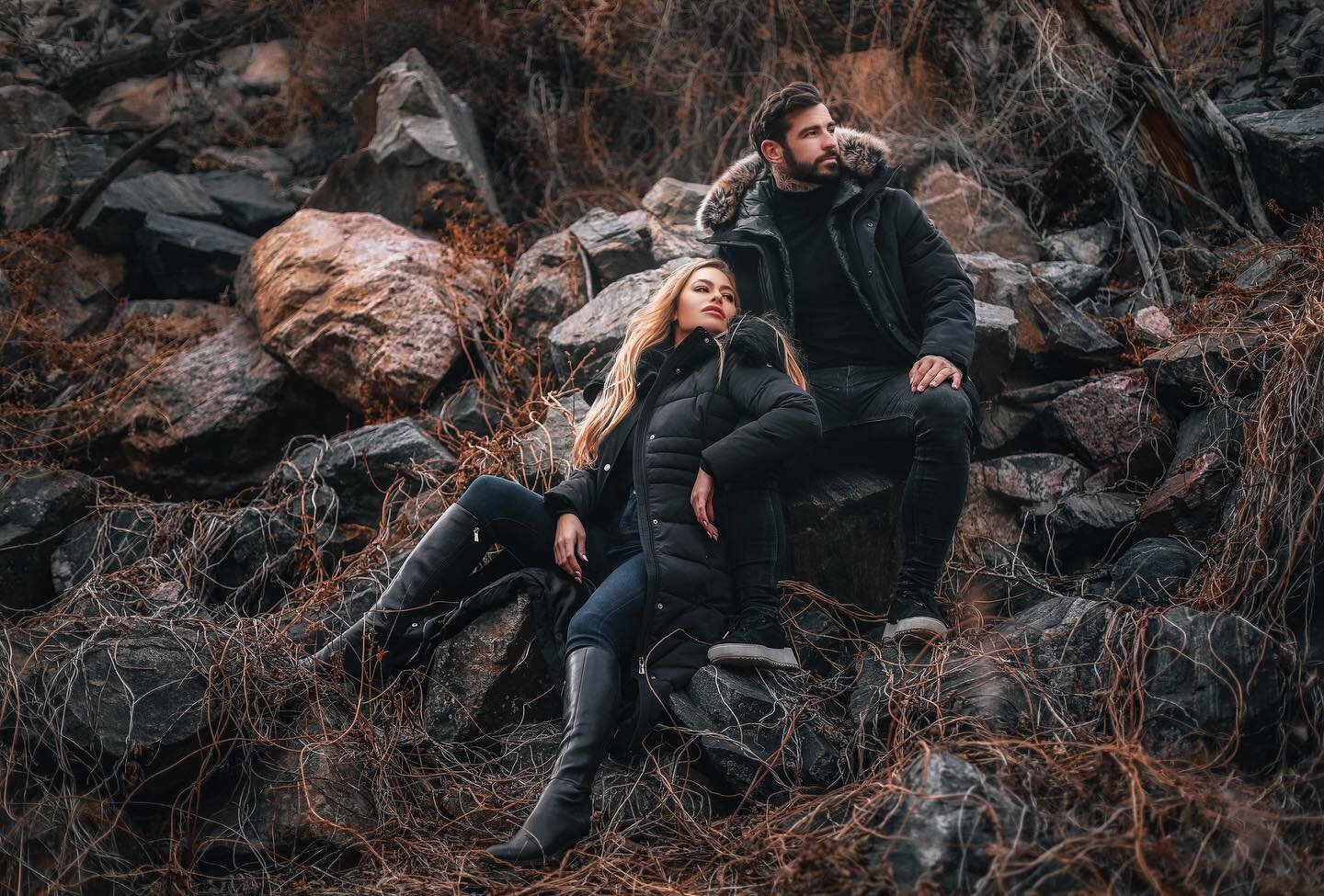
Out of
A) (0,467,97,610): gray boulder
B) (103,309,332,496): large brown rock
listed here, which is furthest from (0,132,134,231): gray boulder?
(0,467,97,610): gray boulder

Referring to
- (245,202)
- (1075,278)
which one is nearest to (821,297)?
(1075,278)

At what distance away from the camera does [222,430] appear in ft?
17.9

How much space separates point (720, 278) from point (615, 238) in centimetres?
193

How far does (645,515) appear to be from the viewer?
361 centimetres

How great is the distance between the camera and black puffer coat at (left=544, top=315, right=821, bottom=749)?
3465 millimetres

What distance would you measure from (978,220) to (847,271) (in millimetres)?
2447

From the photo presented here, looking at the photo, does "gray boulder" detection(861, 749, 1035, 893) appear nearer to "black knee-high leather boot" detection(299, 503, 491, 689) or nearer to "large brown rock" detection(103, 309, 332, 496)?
"black knee-high leather boot" detection(299, 503, 491, 689)

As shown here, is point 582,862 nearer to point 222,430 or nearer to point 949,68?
point 222,430

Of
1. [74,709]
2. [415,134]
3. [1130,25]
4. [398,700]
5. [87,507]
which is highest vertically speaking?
[1130,25]

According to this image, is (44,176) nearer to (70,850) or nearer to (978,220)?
(70,850)

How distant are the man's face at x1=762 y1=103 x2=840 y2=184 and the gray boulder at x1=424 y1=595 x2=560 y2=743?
2.04m

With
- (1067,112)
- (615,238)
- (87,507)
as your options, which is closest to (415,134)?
(615,238)

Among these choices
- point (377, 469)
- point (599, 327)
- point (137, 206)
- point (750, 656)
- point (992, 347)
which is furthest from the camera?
point (137, 206)

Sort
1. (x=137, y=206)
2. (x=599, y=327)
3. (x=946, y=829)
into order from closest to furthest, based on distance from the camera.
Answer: (x=946, y=829)
(x=599, y=327)
(x=137, y=206)
